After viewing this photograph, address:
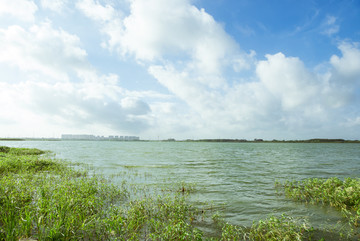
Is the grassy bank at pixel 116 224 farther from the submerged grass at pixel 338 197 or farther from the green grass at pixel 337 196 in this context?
the green grass at pixel 337 196

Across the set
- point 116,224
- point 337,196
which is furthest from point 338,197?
point 116,224

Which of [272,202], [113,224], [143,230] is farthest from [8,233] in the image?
[272,202]

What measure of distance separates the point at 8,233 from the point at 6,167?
67.2 ft

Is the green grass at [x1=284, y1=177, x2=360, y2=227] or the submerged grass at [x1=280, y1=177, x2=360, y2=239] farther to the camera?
the green grass at [x1=284, y1=177, x2=360, y2=227]

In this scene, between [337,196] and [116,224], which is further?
[337,196]

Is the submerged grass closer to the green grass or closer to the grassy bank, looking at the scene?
the green grass

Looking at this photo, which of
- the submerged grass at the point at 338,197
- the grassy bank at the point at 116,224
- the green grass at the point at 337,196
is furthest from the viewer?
the green grass at the point at 337,196

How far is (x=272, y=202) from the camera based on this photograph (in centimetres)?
1420

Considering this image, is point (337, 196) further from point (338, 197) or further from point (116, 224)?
point (116, 224)

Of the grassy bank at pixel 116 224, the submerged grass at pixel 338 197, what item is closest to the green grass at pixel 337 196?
the submerged grass at pixel 338 197

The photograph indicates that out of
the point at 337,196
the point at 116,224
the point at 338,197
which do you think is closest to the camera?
the point at 116,224

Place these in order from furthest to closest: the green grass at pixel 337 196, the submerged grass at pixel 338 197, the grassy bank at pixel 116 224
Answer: the green grass at pixel 337 196 → the submerged grass at pixel 338 197 → the grassy bank at pixel 116 224

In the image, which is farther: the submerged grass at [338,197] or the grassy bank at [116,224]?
the submerged grass at [338,197]

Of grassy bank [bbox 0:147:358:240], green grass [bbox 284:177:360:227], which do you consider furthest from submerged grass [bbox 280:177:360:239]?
grassy bank [bbox 0:147:358:240]
